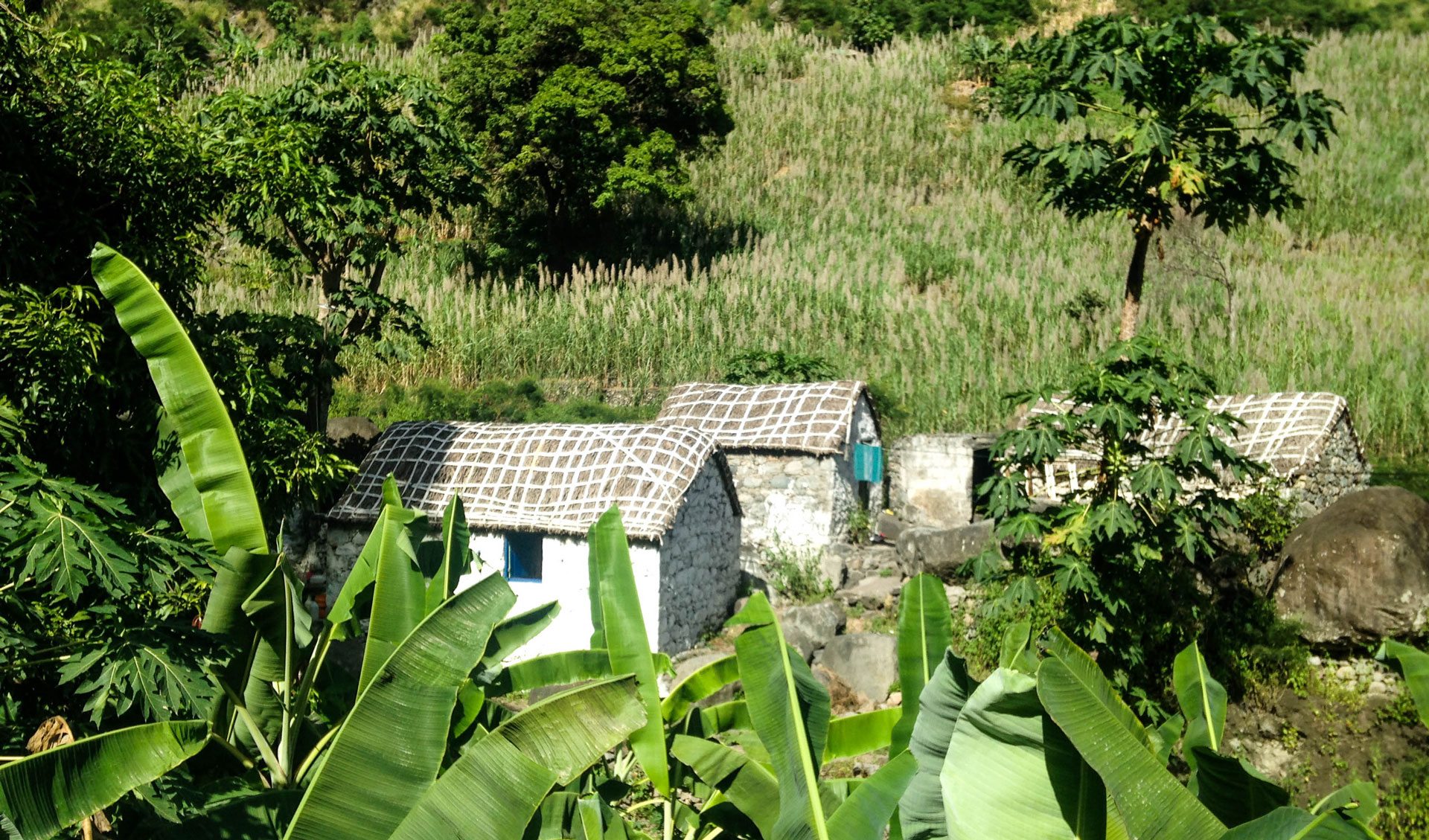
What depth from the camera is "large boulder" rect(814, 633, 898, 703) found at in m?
11.0

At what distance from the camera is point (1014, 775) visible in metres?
2.79

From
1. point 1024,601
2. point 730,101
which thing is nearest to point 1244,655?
point 1024,601

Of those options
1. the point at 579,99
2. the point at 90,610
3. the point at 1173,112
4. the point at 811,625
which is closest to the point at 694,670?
the point at 811,625

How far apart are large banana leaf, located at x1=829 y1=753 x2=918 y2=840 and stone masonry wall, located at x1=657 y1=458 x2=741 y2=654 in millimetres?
8392

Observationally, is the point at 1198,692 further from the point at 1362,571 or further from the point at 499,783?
the point at 1362,571

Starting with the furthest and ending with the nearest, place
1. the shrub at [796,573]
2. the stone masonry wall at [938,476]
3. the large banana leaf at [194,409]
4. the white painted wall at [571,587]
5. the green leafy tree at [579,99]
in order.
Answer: the green leafy tree at [579,99] < the stone masonry wall at [938,476] < the shrub at [796,573] < the white painted wall at [571,587] < the large banana leaf at [194,409]

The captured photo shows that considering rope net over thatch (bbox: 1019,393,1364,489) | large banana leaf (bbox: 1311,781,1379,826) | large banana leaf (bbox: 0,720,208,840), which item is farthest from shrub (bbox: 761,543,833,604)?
large banana leaf (bbox: 0,720,208,840)

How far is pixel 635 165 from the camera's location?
24.7m

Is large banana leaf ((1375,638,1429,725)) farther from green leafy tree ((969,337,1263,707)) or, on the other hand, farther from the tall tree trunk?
the tall tree trunk

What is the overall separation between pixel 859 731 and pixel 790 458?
9860 millimetres

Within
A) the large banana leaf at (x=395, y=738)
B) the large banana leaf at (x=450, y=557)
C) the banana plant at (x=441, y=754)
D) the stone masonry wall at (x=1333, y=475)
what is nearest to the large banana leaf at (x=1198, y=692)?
the banana plant at (x=441, y=754)

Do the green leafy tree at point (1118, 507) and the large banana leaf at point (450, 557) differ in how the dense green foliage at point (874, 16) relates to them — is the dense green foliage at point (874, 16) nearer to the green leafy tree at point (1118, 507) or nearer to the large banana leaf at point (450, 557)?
the green leafy tree at point (1118, 507)

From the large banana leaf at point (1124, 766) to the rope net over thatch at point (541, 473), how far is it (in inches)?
356

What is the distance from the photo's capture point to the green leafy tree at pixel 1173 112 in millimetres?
9383
